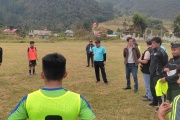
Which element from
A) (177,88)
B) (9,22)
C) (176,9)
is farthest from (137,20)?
(176,9)

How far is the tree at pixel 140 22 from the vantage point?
7325cm

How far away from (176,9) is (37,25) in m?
95.5

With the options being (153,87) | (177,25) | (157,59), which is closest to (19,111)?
(157,59)

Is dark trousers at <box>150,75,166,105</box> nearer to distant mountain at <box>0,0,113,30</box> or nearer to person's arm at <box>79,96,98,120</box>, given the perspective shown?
person's arm at <box>79,96,98,120</box>

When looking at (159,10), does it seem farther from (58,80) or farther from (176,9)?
(58,80)

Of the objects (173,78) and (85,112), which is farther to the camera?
(173,78)

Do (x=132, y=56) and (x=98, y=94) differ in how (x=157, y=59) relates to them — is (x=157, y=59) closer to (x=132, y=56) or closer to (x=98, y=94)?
(x=132, y=56)

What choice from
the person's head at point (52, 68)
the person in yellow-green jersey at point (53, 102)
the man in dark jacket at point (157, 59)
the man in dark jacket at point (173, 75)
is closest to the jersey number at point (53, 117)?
the person in yellow-green jersey at point (53, 102)

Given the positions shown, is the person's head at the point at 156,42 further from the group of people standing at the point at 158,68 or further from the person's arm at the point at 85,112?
the person's arm at the point at 85,112

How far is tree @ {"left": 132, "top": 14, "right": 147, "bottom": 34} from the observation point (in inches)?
2884

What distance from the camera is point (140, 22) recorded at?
74.6 metres

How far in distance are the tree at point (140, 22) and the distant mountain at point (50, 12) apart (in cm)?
5751

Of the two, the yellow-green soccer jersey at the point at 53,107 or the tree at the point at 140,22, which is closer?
the yellow-green soccer jersey at the point at 53,107

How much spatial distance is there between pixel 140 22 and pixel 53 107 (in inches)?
2930
